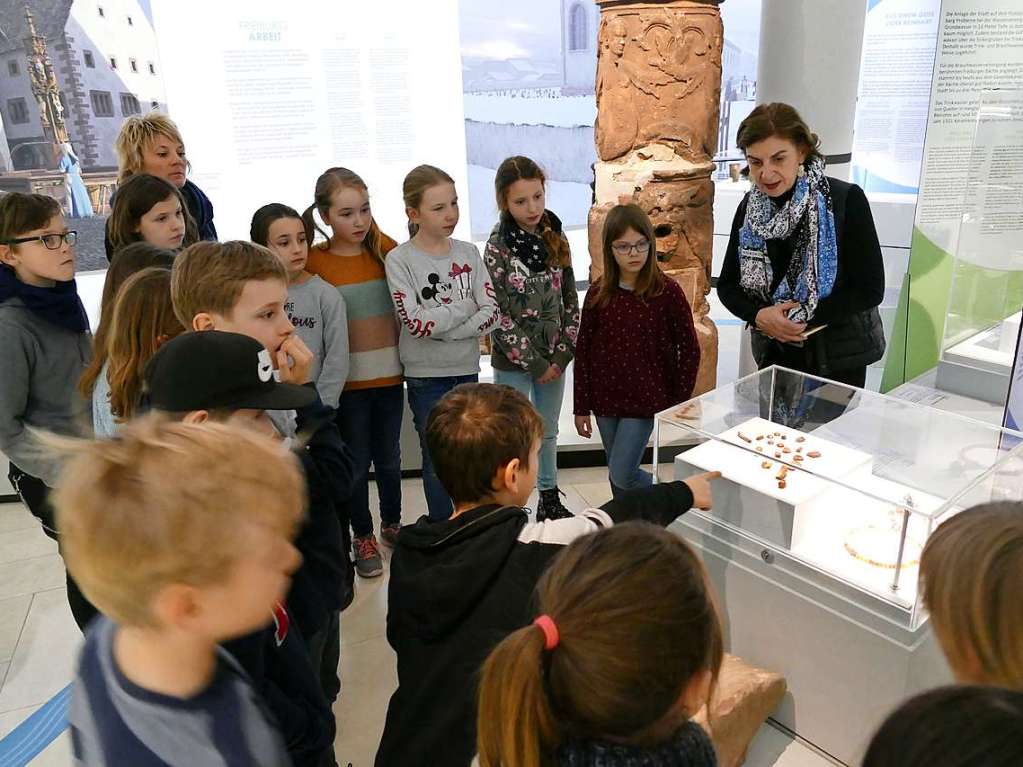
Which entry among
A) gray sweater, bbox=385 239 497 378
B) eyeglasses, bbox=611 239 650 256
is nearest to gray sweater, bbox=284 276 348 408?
gray sweater, bbox=385 239 497 378

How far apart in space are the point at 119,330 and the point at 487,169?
3.75 m

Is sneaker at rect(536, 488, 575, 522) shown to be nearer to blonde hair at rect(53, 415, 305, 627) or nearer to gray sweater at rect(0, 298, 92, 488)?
gray sweater at rect(0, 298, 92, 488)

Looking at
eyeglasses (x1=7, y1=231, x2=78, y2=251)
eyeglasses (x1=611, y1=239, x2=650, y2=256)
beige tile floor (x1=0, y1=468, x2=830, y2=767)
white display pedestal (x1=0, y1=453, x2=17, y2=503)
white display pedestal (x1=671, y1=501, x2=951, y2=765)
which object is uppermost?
eyeglasses (x1=7, y1=231, x2=78, y2=251)

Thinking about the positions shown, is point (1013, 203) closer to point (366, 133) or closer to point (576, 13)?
point (576, 13)

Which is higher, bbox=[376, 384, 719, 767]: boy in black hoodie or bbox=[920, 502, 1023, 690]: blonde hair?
bbox=[920, 502, 1023, 690]: blonde hair

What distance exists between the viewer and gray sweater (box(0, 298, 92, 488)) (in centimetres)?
231

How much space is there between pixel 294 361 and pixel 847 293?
1.98 metres

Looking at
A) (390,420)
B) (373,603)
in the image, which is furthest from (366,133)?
(373,603)

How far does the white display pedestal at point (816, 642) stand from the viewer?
2.08 m

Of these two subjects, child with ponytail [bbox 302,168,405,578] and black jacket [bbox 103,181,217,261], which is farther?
black jacket [bbox 103,181,217,261]

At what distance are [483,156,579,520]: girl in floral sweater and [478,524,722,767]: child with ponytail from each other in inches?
81.1

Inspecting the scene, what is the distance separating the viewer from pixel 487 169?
5223 millimetres

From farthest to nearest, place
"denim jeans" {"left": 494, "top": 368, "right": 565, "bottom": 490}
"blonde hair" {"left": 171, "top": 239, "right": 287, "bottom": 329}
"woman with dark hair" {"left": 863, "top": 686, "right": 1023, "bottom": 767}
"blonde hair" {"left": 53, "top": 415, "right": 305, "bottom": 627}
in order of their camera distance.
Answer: "denim jeans" {"left": 494, "top": 368, "right": 565, "bottom": 490}
"blonde hair" {"left": 171, "top": 239, "right": 287, "bottom": 329}
"blonde hair" {"left": 53, "top": 415, "right": 305, "bottom": 627}
"woman with dark hair" {"left": 863, "top": 686, "right": 1023, "bottom": 767}

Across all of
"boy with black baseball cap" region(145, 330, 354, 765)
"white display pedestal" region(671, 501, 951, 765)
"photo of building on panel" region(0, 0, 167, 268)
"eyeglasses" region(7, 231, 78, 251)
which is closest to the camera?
"boy with black baseball cap" region(145, 330, 354, 765)
